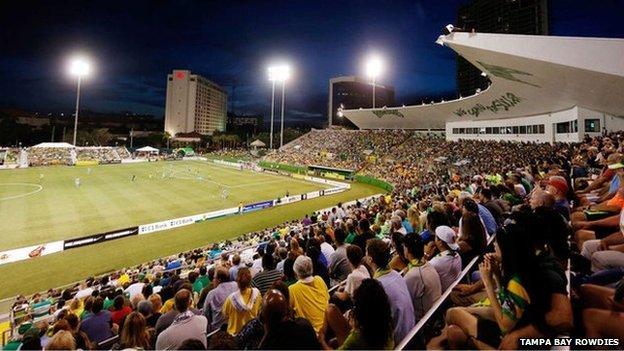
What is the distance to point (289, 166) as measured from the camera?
57750mm

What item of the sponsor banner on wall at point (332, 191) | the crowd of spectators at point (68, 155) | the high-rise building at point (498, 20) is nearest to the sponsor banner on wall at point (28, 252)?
the sponsor banner on wall at point (332, 191)

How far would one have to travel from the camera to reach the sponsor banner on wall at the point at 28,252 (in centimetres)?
1532

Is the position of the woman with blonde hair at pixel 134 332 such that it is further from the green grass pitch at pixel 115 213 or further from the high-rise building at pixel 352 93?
the high-rise building at pixel 352 93

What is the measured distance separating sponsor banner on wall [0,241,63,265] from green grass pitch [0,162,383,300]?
356mm

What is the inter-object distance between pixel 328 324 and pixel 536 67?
19797 mm

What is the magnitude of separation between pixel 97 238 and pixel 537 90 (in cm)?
3187

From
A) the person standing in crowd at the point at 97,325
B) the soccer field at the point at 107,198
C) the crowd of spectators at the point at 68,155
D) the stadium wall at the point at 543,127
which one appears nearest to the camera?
the person standing in crowd at the point at 97,325

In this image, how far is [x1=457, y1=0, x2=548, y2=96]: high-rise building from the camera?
7350 cm

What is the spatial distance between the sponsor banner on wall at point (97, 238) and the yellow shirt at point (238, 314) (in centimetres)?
1798

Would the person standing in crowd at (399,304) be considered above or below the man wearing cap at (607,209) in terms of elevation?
below

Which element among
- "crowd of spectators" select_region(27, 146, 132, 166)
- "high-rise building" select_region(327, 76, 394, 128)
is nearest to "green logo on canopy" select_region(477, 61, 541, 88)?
"crowd of spectators" select_region(27, 146, 132, 166)

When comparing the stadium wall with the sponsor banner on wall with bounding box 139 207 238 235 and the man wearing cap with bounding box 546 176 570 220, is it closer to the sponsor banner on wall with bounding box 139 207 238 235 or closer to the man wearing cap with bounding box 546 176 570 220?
the man wearing cap with bounding box 546 176 570 220

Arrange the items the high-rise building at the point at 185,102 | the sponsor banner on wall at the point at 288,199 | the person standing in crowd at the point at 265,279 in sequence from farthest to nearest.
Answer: the high-rise building at the point at 185,102, the sponsor banner on wall at the point at 288,199, the person standing in crowd at the point at 265,279

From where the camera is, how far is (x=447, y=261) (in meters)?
3.96
